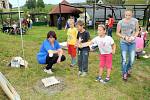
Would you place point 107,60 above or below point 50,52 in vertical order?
below

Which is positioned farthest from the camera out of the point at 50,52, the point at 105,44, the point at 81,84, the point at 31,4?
the point at 31,4

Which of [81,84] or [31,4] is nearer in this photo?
[81,84]

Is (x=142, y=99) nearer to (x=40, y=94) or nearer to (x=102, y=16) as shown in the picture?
(x=40, y=94)

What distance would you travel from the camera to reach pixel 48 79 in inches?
282

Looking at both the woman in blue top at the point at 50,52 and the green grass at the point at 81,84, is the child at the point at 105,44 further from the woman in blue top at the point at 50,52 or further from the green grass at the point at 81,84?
the woman in blue top at the point at 50,52

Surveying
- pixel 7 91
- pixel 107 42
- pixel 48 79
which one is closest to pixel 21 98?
pixel 7 91

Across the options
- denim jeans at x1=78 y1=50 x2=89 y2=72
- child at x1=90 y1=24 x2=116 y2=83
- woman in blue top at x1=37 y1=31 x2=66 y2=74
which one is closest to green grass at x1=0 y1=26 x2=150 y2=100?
denim jeans at x1=78 y1=50 x2=89 y2=72

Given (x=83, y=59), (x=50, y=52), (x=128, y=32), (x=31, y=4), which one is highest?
(x=31, y=4)

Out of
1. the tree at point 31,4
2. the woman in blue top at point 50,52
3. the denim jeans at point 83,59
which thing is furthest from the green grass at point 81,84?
the tree at point 31,4

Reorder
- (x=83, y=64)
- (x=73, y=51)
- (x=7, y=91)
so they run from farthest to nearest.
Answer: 1. (x=73, y=51)
2. (x=83, y=64)
3. (x=7, y=91)

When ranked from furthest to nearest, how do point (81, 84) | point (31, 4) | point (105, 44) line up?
point (31, 4), point (81, 84), point (105, 44)

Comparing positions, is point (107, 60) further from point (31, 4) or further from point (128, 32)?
point (31, 4)

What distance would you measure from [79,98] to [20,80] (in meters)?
1.71

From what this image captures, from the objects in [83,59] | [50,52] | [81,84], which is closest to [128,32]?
[83,59]
